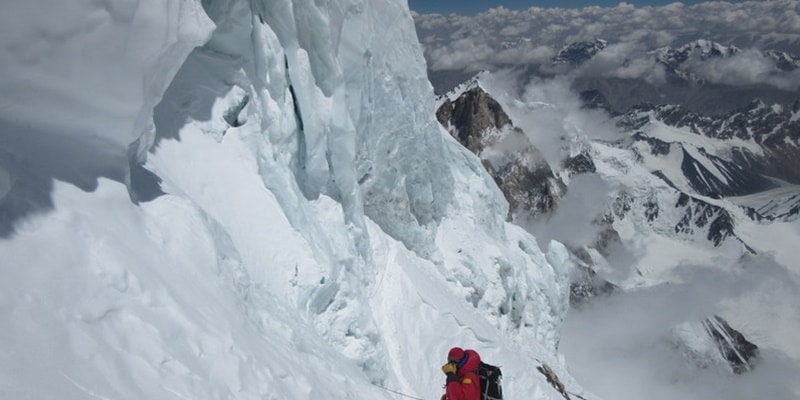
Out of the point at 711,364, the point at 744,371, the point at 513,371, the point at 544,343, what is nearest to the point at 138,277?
the point at 513,371

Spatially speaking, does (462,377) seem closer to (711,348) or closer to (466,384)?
(466,384)

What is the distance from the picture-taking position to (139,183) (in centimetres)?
847

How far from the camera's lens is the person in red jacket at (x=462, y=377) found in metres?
7.32

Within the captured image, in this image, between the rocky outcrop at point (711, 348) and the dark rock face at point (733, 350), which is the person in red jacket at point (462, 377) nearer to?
the rocky outcrop at point (711, 348)

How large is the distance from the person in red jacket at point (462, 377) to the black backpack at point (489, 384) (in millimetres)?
129

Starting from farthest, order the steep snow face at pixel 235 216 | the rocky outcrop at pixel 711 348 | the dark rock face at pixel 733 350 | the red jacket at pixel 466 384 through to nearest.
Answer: the dark rock face at pixel 733 350 < the rocky outcrop at pixel 711 348 < the red jacket at pixel 466 384 < the steep snow face at pixel 235 216

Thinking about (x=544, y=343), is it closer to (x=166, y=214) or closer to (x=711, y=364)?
(x=166, y=214)

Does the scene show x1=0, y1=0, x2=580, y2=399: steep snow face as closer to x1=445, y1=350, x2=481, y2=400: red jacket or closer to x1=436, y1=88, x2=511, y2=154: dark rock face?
x1=445, y1=350, x2=481, y2=400: red jacket

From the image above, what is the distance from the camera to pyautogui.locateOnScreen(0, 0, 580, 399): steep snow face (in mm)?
5586

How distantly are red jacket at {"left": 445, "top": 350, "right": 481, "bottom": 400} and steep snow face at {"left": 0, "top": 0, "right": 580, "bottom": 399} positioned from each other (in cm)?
224

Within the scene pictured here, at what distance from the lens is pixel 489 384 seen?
766 centimetres

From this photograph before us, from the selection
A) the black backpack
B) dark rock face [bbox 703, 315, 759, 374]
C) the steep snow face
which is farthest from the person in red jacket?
dark rock face [bbox 703, 315, 759, 374]

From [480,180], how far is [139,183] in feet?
81.5

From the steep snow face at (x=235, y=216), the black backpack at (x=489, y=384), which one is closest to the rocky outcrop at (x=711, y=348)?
the steep snow face at (x=235, y=216)
